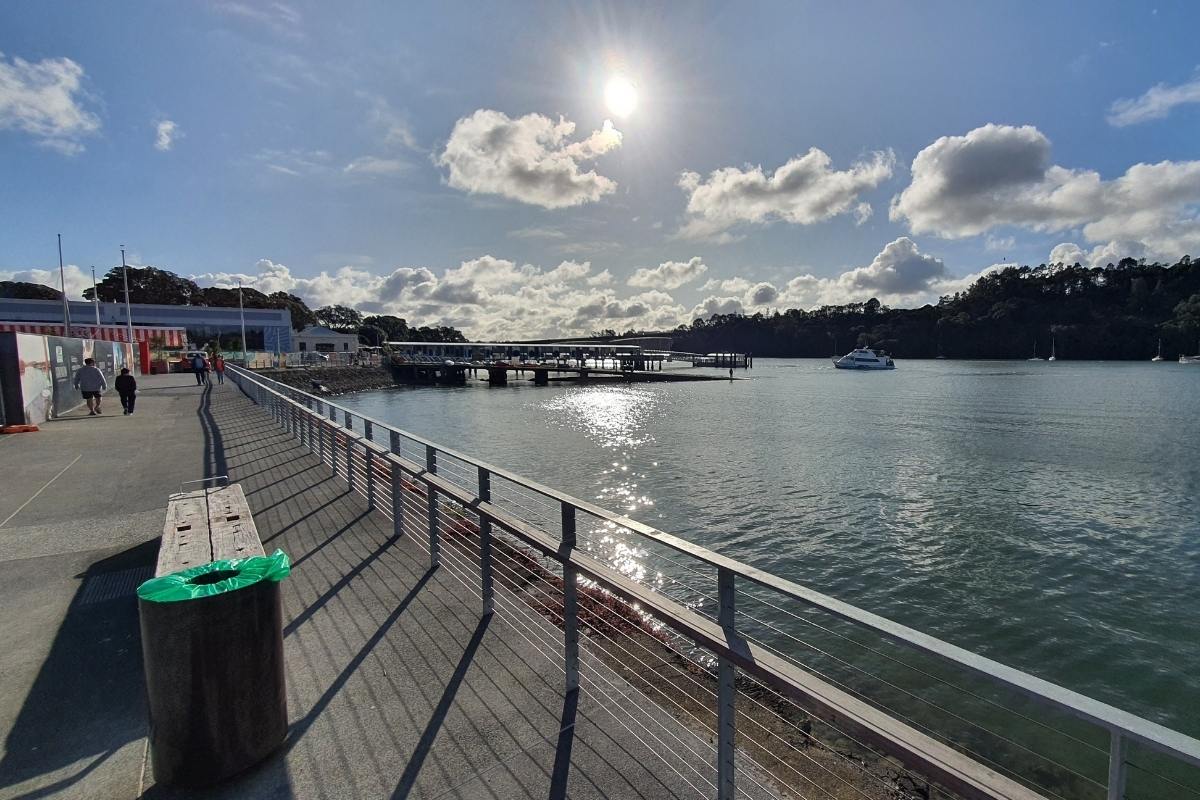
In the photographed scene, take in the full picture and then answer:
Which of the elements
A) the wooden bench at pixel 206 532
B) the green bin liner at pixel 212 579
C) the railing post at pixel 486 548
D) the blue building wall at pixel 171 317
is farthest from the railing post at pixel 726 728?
the blue building wall at pixel 171 317

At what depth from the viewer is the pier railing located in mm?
1593

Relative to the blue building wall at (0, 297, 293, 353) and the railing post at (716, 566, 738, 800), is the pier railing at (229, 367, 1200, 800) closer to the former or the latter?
the railing post at (716, 566, 738, 800)

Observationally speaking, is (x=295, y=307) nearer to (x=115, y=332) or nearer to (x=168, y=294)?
(x=168, y=294)

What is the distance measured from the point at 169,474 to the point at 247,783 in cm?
752

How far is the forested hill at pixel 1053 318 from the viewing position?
392ft

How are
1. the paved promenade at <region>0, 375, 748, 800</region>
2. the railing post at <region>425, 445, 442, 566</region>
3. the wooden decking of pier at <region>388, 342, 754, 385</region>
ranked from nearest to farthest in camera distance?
the paved promenade at <region>0, 375, 748, 800</region> → the railing post at <region>425, 445, 442, 566</region> → the wooden decking of pier at <region>388, 342, 754, 385</region>

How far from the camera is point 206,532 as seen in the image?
3520 millimetres

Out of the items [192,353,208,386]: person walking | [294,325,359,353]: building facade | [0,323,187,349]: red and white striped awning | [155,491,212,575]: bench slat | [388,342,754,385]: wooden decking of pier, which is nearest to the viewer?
[155,491,212,575]: bench slat

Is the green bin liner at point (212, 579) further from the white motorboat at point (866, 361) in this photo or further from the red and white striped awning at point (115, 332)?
the white motorboat at point (866, 361)

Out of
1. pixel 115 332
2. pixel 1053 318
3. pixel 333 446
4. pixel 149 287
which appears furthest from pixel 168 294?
pixel 1053 318

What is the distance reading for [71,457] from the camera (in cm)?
956

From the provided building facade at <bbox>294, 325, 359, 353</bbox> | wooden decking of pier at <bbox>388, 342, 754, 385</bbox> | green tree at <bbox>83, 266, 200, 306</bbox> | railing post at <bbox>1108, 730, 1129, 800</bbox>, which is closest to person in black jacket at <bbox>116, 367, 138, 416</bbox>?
railing post at <bbox>1108, 730, 1129, 800</bbox>

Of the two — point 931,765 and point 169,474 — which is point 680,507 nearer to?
point 169,474

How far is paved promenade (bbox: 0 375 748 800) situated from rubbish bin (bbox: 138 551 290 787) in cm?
17
